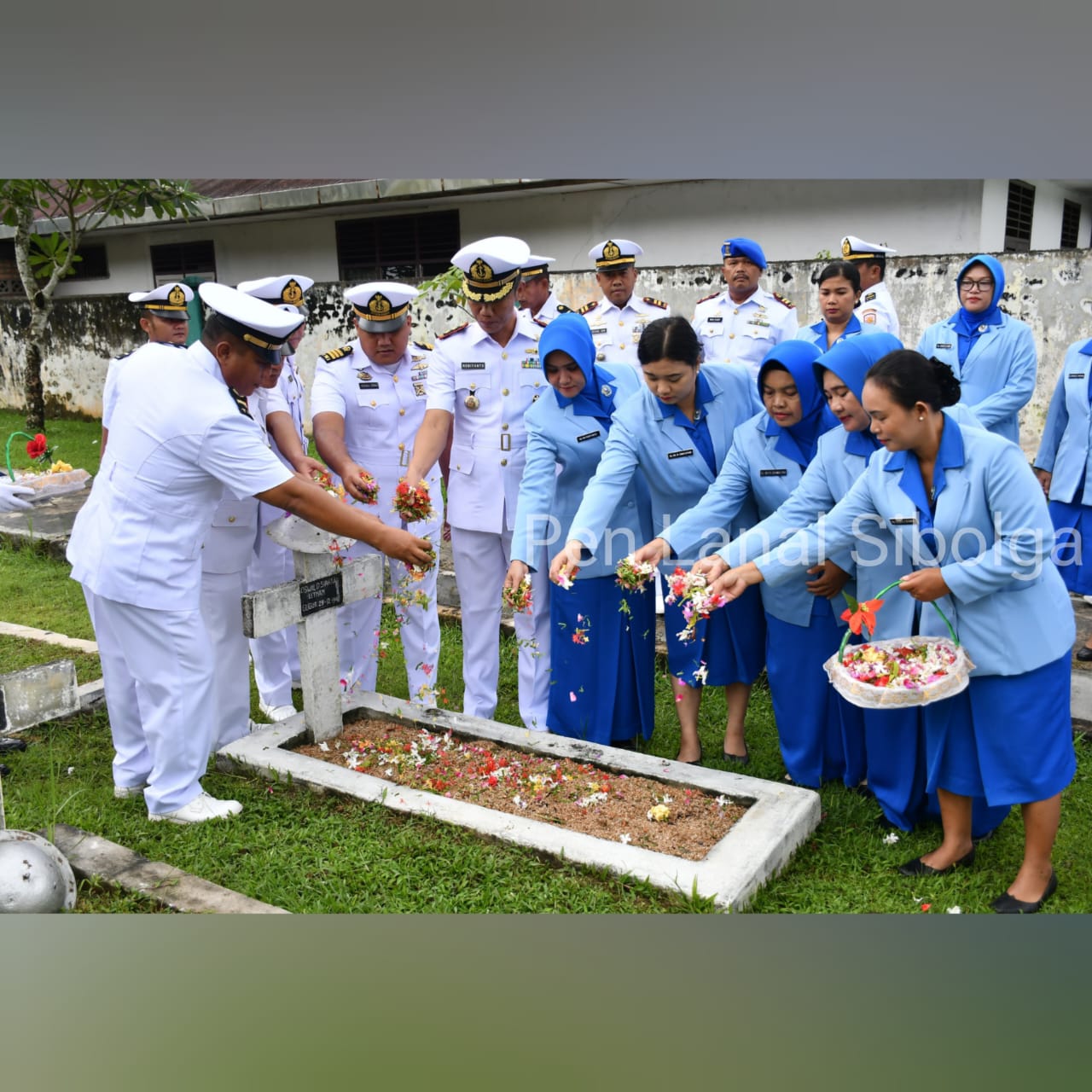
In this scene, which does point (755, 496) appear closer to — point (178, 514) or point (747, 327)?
point (747, 327)

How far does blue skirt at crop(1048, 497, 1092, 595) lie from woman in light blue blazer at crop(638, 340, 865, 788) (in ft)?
6.50

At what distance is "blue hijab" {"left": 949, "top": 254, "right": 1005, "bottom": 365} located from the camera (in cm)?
527

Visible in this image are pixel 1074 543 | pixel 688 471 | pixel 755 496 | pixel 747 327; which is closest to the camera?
pixel 755 496

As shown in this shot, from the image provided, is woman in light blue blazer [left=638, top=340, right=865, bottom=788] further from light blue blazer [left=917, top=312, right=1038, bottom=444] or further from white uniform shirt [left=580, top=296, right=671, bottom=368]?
white uniform shirt [left=580, top=296, right=671, bottom=368]

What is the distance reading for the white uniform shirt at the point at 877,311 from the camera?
5.55 m

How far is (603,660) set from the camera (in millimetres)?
4445

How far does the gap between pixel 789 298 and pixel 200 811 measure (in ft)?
14.9

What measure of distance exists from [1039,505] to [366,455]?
3.12 m

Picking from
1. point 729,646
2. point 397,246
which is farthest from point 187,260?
point 729,646

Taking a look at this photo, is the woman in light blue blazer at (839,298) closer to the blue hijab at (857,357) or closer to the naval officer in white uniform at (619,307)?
the naval officer in white uniform at (619,307)

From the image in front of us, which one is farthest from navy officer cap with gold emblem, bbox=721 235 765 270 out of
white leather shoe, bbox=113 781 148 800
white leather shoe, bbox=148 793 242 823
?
white leather shoe, bbox=113 781 148 800

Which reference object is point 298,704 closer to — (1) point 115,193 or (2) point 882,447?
(1) point 115,193

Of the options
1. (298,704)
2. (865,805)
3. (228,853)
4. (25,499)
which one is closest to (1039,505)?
(865,805)

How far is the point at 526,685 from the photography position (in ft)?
15.7
